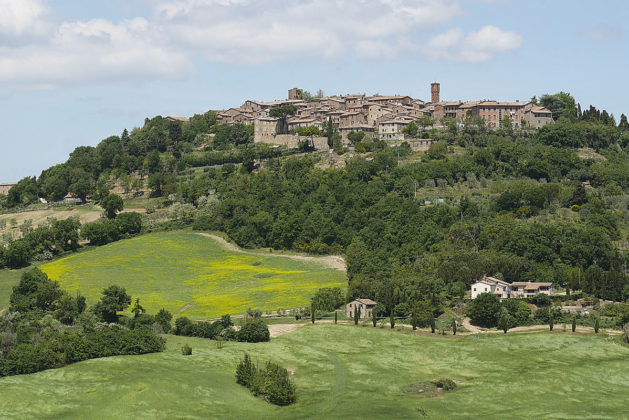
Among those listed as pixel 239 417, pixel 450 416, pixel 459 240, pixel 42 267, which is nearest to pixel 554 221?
pixel 459 240

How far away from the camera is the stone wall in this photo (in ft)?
560

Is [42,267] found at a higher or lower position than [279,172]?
lower

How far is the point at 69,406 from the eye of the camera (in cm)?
5678

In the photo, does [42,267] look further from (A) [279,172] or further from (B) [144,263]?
(A) [279,172]

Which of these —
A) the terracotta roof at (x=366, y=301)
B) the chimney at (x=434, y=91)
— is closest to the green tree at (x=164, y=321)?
the terracotta roof at (x=366, y=301)

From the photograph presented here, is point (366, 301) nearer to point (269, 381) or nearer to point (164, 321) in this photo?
point (164, 321)

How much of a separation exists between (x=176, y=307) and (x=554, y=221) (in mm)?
61340

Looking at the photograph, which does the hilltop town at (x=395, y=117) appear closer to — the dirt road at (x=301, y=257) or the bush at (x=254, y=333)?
the dirt road at (x=301, y=257)

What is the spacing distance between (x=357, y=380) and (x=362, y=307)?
82.2 ft

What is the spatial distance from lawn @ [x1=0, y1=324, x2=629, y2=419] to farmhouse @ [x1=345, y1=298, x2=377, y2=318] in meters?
9.60

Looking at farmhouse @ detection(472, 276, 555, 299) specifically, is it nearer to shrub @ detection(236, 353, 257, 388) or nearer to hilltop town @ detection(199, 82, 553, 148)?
shrub @ detection(236, 353, 257, 388)

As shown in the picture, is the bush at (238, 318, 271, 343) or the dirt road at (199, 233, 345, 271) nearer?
the bush at (238, 318, 271, 343)

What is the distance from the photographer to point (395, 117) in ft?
574

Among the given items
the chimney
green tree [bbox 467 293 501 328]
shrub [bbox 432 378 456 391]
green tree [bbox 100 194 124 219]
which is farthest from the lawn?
the chimney
